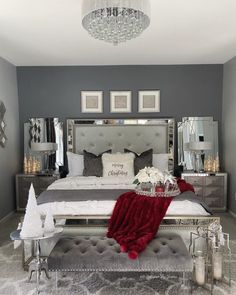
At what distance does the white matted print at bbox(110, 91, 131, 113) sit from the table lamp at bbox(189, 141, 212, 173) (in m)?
1.38

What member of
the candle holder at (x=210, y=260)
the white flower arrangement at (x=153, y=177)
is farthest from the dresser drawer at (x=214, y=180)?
the candle holder at (x=210, y=260)

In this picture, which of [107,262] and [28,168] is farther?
[28,168]

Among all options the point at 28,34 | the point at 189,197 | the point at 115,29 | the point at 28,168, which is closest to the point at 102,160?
the point at 28,168

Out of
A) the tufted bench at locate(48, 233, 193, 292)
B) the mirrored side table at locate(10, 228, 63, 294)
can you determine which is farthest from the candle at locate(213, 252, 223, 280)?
the mirrored side table at locate(10, 228, 63, 294)

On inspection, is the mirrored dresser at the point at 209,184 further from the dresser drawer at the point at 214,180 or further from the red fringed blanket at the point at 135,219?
the red fringed blanket at the point at 135,219

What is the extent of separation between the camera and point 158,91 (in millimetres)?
5262

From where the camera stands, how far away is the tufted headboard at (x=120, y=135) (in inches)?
204

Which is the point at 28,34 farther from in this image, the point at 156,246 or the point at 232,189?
the point at 232,189

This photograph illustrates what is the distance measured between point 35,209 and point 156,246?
114 centimetres

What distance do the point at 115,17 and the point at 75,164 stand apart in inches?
121

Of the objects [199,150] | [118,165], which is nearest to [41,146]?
[118,165]

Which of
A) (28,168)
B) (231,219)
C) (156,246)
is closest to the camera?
(156,246)

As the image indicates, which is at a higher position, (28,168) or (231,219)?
(28,168)

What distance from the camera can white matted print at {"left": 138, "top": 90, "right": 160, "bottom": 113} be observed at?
5.26 metres
